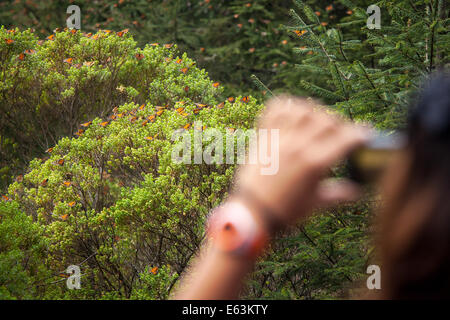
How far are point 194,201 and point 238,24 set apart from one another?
790 centimetres

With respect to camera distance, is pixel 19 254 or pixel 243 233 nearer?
pixel 243 233

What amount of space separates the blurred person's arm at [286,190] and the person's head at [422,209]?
15 centimetres

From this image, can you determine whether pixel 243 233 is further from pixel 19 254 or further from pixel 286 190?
pixel 19 254

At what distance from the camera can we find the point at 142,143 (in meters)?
4.56

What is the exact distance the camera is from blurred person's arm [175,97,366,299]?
0.83 metres

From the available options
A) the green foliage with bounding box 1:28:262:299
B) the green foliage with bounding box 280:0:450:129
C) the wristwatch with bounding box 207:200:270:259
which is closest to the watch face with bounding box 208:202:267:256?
the wristwatch with bounding box 207:200:270:259

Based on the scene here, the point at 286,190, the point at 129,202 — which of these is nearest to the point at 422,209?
the point at 286,190

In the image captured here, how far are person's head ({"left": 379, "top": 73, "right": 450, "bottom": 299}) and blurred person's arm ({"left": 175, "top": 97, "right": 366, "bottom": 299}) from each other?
0.49 ft

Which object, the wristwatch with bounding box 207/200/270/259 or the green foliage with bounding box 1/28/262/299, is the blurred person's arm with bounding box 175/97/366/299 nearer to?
the wristwatch with bounding box 207/200/270/259

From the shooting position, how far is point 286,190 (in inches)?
32.5

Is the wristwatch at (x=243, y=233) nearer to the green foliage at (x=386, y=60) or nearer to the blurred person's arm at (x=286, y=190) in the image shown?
the blurred person's arm at (x=286, y=190)

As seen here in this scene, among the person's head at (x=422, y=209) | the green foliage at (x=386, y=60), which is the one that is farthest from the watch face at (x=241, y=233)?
the green foliage at (x=386, y=60)

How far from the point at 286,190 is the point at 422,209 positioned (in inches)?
9.4

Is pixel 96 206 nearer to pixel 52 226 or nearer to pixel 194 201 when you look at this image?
pixel 52 226
